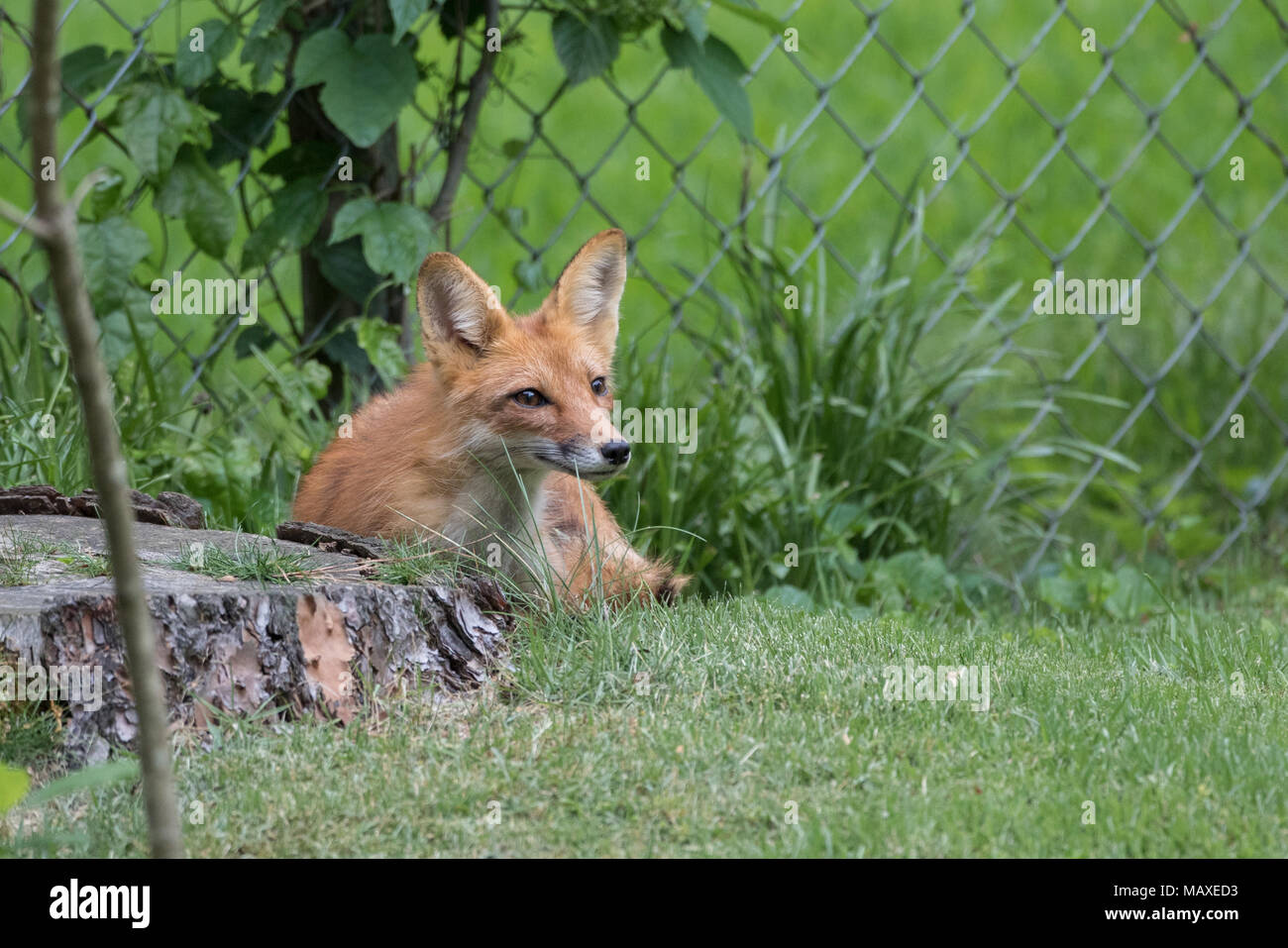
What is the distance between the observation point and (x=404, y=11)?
147 inches

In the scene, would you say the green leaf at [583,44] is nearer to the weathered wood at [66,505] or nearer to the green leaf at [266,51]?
the green leaf at [266,51]

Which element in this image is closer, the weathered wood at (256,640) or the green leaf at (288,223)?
the weathered wood at (256,640)

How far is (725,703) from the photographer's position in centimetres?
277

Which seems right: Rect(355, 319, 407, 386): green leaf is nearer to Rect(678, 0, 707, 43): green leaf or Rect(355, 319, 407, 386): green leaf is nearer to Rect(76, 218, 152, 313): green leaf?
Rect(76, 218, 152, 313): green leaf

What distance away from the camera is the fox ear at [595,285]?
12.7 feet

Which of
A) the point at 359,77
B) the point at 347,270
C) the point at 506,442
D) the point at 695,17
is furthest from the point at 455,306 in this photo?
the point at 695,17

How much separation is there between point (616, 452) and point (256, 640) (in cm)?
112

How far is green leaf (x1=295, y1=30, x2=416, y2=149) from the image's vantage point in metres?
4.09

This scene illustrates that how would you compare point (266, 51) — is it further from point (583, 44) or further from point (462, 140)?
point (583, 44)

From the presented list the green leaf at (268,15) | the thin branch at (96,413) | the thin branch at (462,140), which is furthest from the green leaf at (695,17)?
the thin branch at (96,413)

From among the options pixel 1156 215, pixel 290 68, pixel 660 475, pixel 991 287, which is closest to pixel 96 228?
pixel 290 68

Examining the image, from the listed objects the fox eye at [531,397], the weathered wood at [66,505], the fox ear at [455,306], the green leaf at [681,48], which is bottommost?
Result: the weathered wood at [66,505]

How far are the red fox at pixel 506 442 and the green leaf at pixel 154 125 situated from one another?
1.06 m
